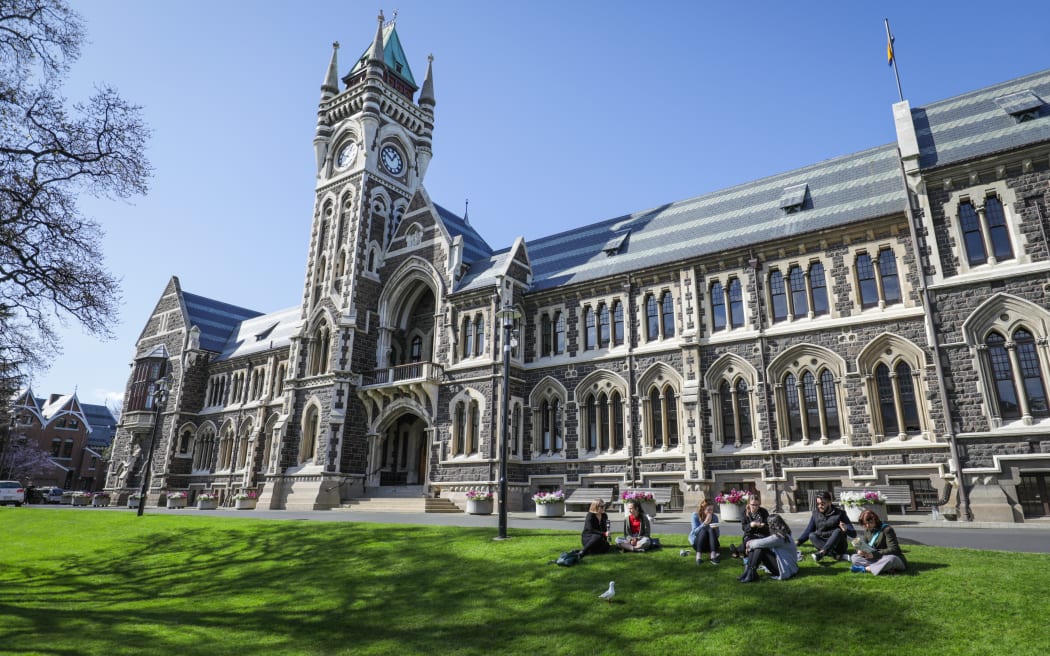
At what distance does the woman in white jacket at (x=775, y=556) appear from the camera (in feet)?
31.5

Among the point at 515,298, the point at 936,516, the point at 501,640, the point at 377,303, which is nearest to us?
the point at 501,640

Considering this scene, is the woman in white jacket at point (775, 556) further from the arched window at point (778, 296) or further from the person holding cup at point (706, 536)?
the arched window at point (778, 296)

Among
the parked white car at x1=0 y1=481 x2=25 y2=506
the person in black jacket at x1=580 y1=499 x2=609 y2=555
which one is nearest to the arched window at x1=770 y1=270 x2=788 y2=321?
the person in black jacket at x1=580 y1=499 x2=609 y2=555

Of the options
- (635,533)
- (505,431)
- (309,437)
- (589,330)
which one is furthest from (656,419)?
(309,437)

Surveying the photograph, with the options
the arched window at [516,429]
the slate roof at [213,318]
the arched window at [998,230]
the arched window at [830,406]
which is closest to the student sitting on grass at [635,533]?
the arched window at [830,406]

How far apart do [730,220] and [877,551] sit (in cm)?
2042

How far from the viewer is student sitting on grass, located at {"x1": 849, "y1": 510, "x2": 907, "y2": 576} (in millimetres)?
9227

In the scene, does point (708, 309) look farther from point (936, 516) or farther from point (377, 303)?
point (377, 303)

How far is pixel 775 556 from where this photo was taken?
9820 millimetres

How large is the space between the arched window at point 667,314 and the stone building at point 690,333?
10 cm

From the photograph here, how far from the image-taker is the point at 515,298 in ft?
99.3

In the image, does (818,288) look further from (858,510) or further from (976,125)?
(858,510)

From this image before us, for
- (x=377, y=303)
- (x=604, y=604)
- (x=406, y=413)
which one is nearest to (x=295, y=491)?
(x=406, y=413)

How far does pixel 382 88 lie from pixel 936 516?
3728cm
